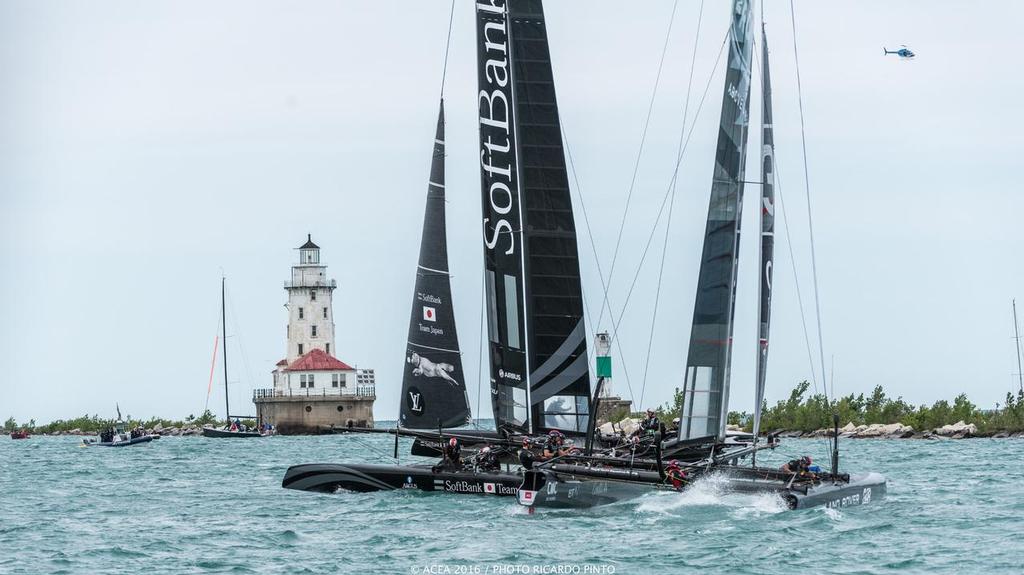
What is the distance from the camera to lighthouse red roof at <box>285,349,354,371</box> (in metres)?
97.5

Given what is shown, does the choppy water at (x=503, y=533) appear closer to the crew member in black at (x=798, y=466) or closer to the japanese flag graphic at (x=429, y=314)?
the crew member in black at (x=798, y=466)

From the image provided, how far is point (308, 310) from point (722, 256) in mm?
74429

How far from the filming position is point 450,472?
31031mm

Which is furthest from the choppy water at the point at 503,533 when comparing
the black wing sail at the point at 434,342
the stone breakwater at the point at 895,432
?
the stone breakwater at the point at 895,432

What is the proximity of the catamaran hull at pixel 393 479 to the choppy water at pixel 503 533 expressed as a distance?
10.5 inches

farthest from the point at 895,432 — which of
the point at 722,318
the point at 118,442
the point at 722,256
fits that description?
the point at 118,442

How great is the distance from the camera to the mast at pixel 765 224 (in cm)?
2731

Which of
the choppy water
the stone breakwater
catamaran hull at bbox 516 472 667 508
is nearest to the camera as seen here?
the choppy water

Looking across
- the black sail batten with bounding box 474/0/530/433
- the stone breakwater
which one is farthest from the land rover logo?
the stone breakwater

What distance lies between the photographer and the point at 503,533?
2461 cm

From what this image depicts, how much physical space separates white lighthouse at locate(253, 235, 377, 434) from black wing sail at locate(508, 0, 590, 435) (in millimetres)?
62448

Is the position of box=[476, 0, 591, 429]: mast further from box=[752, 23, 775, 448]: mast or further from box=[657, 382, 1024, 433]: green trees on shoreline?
box=[657, 382, 1024, 433]: green trees on shoreline

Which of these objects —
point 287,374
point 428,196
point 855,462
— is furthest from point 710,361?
point 287,374

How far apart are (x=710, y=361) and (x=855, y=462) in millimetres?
18996
